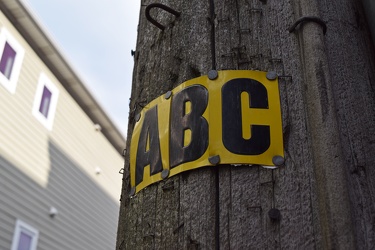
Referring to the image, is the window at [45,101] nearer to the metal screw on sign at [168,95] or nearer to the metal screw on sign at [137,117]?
the metal screw on sign at [137,117]

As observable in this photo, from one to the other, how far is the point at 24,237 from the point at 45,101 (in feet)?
9.82

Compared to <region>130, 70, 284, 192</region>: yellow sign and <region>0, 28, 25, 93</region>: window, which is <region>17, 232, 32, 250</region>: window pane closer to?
<region>0, 28, 25, 93</region>: window

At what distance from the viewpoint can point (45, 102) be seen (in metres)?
10.4

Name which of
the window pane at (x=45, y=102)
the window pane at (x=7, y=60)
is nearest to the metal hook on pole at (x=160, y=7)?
the window pane at (x=7, y=60)

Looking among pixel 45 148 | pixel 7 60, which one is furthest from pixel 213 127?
pixel 45 148

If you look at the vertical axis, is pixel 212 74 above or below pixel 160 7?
below

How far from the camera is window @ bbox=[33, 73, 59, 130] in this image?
10062 mm

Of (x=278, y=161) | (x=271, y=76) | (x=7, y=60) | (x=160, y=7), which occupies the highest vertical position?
(x=7, y=60)

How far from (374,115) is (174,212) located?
640 millimetres

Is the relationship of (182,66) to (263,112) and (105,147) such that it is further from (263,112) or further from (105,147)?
(105,147)

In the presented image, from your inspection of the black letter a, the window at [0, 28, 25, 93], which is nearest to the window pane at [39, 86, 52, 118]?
the window at [0, 28, 25, 93]

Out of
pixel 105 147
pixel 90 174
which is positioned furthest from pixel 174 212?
pixel 105 147

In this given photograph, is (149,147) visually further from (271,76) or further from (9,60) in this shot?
(9,60)

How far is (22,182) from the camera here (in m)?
9.20
